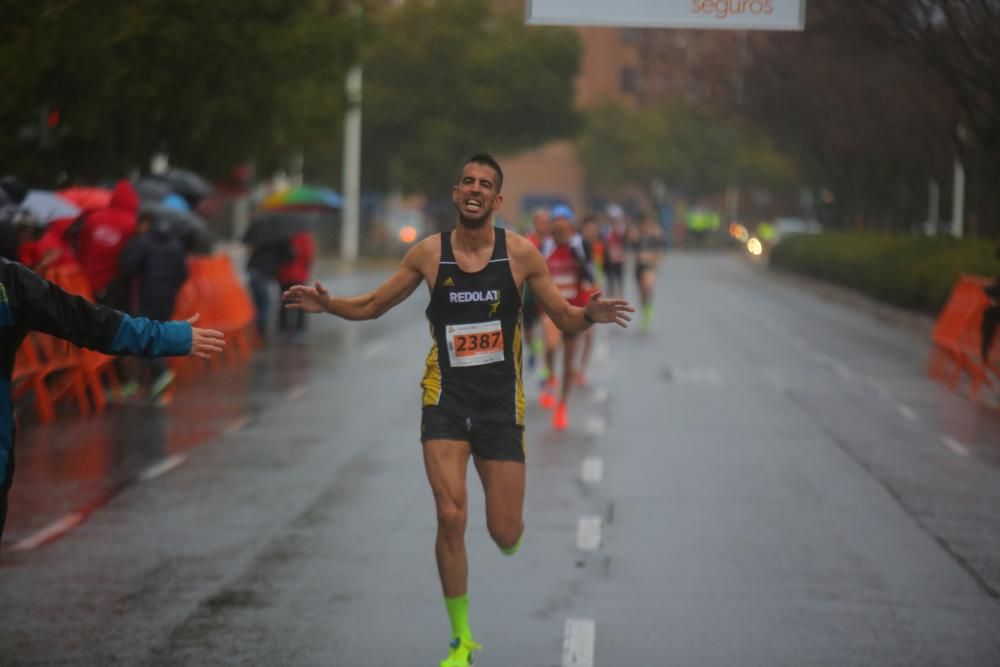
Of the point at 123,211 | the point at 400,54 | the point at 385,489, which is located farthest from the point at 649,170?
the point at 385,489

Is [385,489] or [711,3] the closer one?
[711,3]

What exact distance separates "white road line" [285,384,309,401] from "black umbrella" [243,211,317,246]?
6.58 m

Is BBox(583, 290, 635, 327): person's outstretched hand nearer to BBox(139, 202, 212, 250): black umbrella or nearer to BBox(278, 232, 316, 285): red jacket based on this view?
BBox(139, 202, 212, 250): black umbrella

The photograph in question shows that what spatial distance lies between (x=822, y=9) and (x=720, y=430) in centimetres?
1512

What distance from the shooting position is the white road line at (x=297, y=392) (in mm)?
18641

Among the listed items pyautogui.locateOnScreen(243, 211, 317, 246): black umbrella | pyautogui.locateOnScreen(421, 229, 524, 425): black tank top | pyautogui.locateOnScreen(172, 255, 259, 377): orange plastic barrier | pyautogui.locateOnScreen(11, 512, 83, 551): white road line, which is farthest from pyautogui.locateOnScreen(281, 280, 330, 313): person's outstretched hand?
pyautogui.locateOnScreen(243, 211, 317, 246): black umbrella

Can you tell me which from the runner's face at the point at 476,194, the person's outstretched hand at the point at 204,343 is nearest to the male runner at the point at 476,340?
the runner's face at the point at 476,194

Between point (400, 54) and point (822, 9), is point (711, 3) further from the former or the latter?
point (400, 54)

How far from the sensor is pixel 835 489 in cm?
1259

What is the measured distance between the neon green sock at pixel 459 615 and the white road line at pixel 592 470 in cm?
544

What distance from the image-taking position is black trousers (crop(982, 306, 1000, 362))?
19125mm

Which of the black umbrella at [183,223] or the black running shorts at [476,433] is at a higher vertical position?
the black umbrella at [183,223]

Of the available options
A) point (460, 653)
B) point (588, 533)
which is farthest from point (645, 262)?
point (460, 653)

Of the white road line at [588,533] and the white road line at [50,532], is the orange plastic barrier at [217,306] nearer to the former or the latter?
the white road line at [50,532]
